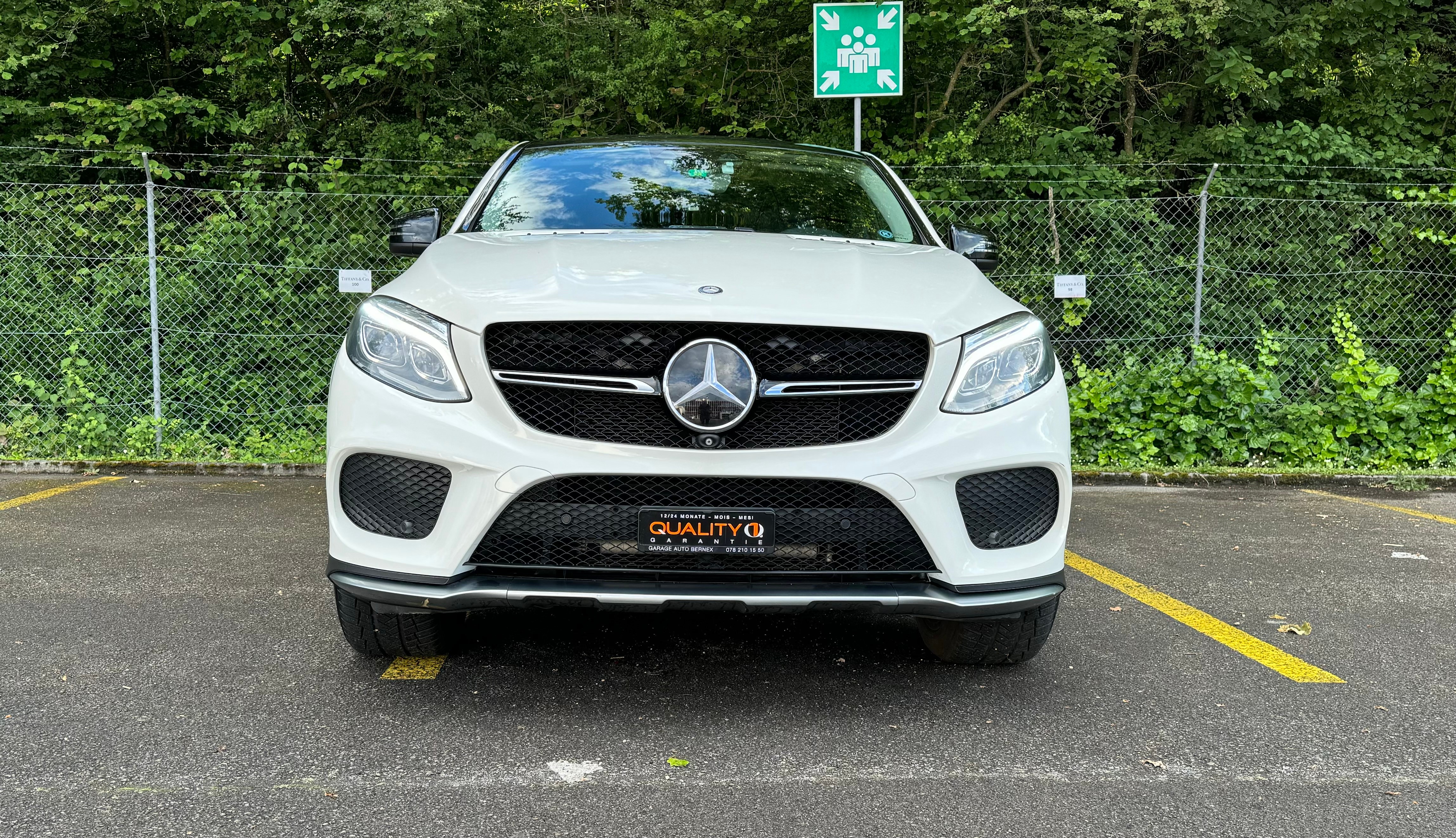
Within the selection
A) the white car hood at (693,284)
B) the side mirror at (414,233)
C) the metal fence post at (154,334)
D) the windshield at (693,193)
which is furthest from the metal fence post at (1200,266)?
the metal fence post at (154,334)

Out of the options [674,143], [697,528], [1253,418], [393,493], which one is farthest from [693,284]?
[1253,418]

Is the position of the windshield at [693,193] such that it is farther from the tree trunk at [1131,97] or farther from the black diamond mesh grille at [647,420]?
the tree trunk at [1131,97]

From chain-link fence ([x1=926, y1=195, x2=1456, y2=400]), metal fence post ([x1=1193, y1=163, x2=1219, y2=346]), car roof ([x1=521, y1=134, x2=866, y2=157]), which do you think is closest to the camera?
car roof ([x1=521, y1=134, x2=866, y2=157])

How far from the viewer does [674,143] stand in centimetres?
456

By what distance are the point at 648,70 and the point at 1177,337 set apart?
6007 mm

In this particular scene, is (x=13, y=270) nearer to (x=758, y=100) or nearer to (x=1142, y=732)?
(x=758, y=100)

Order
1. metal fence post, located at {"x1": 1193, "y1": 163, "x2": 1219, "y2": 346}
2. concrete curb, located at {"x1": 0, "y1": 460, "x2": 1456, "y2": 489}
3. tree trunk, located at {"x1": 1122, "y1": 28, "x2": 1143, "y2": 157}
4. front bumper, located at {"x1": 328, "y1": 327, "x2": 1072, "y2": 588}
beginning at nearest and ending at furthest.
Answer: front bumper, located at {"x1": 328, "y1": 327, "x2": 1072, "y2": 588}, concrete curb, located at {"x1": 0, "y1": 460, "x2": 1456, "y2": 489}, metal fence post, located at {"x1": 1193, "y1": 163, "x2": 1219, "y2": 346}, tree trunk, located at {"x1": 1122, "y1": 28, "x2": 1143, "y2": 157}

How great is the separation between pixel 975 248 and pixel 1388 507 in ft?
12.8

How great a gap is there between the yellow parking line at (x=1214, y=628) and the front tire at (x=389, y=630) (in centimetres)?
256

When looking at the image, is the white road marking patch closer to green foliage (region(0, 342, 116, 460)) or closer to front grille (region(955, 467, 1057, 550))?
front grille (region(955, 467, 1057, 550))

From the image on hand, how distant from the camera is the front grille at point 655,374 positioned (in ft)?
Result: 9.15

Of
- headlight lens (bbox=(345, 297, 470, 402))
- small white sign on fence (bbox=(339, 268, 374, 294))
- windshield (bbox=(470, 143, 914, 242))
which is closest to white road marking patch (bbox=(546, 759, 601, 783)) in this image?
headlight lens (bbox=(345, 297, 470, 402))

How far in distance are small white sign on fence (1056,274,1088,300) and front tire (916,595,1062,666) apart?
4.64 metres

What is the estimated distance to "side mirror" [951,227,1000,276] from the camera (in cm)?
411
